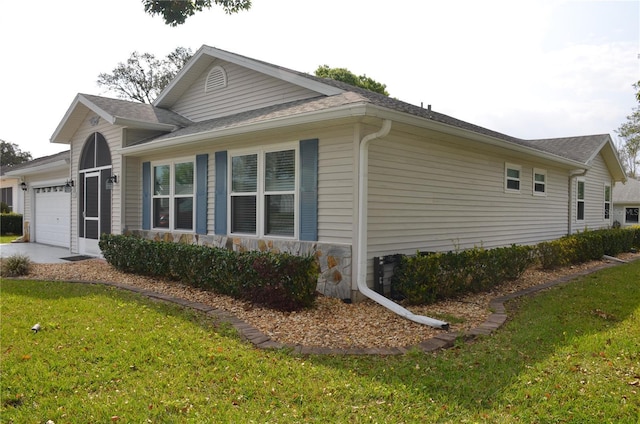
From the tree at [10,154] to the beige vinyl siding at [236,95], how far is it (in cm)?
Result: 4210

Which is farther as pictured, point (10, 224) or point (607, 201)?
point (10, 224)

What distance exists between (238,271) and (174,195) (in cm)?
426

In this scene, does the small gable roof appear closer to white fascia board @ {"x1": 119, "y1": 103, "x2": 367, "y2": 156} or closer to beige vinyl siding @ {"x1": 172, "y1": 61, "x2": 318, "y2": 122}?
beige vinyl siding @ {"x1": 172, "y1": 61, "x2": 318, "y2": 122}

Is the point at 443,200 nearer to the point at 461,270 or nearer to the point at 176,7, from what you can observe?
the point at 461,270

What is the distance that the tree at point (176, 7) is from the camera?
21.2ft

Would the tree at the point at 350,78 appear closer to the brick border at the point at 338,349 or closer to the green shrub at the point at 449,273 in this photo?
the green shrub at the point at 449,273

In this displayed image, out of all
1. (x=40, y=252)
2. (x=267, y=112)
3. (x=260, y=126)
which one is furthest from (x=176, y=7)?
(x=40, y=252)

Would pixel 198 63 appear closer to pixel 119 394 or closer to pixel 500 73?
pixel 500 73

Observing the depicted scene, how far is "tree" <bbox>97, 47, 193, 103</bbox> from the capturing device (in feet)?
115

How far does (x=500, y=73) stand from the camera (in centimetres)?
1070

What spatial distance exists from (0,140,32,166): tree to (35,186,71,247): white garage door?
3386 cm

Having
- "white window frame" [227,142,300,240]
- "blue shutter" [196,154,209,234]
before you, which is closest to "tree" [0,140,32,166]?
"blue shutter" [196,154,209,234]

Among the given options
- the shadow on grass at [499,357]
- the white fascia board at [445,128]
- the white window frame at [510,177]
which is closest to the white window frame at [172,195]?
the white fascia board at [445,128]

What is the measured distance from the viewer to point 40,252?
42.2 feet
